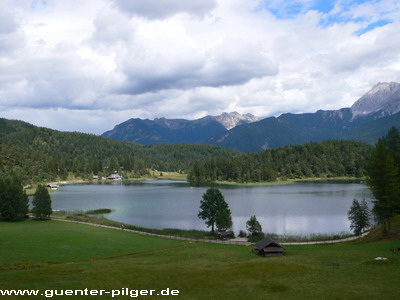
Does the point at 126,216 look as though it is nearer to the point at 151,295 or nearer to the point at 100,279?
the point at 100,279

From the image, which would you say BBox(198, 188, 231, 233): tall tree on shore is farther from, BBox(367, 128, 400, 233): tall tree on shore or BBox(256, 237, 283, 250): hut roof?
BBox(367, 128, 400, 233): tall tree on shore

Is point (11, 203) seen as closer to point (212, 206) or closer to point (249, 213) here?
point (212, 206)

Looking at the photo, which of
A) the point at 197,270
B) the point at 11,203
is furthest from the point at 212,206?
the point at 11,203

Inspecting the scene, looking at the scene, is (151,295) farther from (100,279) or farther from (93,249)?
(93,249)

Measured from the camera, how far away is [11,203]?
90.4 metres

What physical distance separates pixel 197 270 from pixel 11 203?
7084 centimetres

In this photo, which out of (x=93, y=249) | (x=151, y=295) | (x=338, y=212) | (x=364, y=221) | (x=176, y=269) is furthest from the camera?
(x=338, y=212)

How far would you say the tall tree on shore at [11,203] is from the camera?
293 ft

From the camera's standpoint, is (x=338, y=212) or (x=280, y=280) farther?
(x=338, y=212)

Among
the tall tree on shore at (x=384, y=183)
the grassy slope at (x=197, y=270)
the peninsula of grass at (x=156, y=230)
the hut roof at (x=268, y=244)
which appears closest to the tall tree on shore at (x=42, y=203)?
the peninsula of grass at (x=156, y=230)

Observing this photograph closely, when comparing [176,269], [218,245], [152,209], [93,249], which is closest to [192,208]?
[152,209]

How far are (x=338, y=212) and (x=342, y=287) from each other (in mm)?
77029

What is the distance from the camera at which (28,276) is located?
36.4m

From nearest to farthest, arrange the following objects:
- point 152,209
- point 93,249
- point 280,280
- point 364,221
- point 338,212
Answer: point 280,280 < point 93,249 < point 364,221 < point 338,212 < point 152,209
